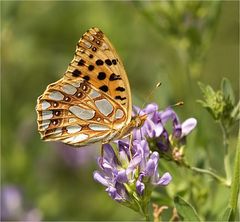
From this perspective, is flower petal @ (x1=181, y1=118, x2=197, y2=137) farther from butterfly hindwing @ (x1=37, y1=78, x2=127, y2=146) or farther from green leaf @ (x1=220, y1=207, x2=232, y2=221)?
green leaf @ (x1=220, y1=207, x2=232, y2=221)

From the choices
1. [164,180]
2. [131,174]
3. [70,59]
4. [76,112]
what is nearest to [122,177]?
[131,174]

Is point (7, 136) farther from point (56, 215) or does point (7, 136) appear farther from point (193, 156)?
point (193, 156)

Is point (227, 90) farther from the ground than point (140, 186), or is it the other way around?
point (227, 90)

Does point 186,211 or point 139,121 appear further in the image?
point 139,121

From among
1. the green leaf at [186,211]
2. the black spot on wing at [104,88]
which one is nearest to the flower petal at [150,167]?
the green leaf at [186,211]

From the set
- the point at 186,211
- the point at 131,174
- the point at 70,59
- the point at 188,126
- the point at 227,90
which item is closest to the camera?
the point at 186,211

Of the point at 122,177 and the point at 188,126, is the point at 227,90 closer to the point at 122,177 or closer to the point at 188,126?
the point at 188,126

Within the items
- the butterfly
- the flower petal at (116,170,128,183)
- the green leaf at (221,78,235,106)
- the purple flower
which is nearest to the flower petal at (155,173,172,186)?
the purple flower

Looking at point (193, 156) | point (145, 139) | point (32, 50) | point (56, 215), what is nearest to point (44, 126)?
point (145, 139)
